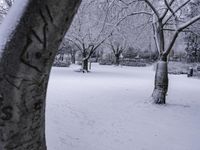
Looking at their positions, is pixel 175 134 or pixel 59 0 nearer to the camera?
pixel 59 0

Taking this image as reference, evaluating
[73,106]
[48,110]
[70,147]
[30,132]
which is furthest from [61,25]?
[73,106]

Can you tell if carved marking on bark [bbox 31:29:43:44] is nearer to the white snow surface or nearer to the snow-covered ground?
the white snow surface

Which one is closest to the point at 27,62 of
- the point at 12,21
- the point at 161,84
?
the point at 12,21

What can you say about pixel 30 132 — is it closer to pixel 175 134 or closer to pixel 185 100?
pixel 175 134

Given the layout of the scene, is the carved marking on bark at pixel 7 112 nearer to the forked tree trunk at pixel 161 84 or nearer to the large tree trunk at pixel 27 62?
the large tree trunk at pixel 27 62

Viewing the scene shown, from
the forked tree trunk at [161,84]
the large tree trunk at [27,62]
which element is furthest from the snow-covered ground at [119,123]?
the large tree trunk at [27,62]

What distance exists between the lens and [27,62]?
7.40ft

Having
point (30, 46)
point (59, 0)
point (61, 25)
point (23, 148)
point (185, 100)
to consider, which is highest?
point (59, 0)

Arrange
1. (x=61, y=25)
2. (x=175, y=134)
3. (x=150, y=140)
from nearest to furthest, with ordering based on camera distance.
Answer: (x=61, y=25) → (x=150, y=140) → (x=175, y=134)

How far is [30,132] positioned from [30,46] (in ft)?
2.35

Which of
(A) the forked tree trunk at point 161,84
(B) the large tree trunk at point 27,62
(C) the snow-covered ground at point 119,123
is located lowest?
(C) the snow-covered ground at point 119,123

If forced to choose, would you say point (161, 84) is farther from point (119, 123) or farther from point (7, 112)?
point (7, 112)

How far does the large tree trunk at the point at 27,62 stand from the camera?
2.21 m

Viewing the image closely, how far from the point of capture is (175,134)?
722 cm
